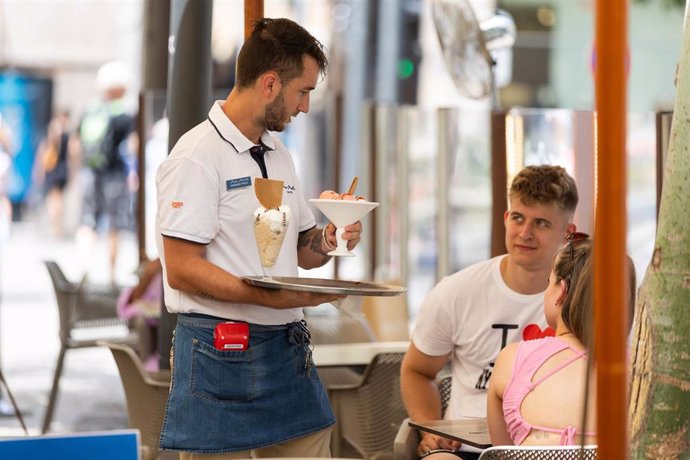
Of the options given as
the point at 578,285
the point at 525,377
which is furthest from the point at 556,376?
the point at 578,285

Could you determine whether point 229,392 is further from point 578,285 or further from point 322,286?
point 578,285

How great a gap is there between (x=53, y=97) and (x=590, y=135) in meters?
18.0

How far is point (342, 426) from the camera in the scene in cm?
481

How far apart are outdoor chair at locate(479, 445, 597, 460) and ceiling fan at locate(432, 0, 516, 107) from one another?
295 cm

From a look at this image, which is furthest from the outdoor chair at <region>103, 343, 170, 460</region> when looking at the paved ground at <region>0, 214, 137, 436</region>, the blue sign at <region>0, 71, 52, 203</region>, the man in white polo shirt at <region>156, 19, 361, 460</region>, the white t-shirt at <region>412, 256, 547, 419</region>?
the blue sign at <region>0, 71, 52, 203</region>

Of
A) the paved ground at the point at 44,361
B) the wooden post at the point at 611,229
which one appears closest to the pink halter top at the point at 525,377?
the wooden post at the point at 611,229

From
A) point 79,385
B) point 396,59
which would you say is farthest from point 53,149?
point 79,385

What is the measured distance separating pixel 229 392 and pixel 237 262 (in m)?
0.34

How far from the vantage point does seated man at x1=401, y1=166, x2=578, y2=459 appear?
403 cm

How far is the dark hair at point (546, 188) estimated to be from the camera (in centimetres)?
411

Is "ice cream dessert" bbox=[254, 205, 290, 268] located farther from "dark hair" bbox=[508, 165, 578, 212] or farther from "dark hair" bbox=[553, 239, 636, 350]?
"dark hair" bbox=[508, 165, 578, 212]

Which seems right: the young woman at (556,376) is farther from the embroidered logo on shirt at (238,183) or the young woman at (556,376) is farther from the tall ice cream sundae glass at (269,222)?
the embroidered logo on shirt at (238,183)

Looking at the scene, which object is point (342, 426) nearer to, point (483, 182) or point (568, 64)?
point (483, 182)

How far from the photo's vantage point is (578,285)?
3184mm
